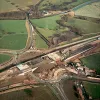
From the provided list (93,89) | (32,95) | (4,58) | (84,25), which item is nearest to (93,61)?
(93,89)

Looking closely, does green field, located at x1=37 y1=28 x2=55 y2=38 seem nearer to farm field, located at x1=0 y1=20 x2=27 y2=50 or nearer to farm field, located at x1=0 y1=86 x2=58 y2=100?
farm field, located at x1=0 y1=20 x2=27 y2=50

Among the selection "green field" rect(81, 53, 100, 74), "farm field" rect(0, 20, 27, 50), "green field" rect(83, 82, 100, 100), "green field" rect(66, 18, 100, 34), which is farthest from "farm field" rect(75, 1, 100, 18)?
"green field" rect(83, 82, 100, 100)

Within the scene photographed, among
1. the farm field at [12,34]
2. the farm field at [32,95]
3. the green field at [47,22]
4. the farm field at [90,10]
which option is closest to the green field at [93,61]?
the farm field at [32,95]

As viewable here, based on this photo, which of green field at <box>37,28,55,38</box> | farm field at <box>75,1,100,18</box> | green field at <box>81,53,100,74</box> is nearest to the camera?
green field at <box>81,53,100,74</box>

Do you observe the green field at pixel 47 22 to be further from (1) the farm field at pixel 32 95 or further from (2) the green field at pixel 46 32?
(1) the farm field at pixel 32 95

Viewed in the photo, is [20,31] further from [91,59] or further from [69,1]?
[69,1]

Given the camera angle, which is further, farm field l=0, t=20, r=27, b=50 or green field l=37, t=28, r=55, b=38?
green field l=37, t=28, r=55, b=38
